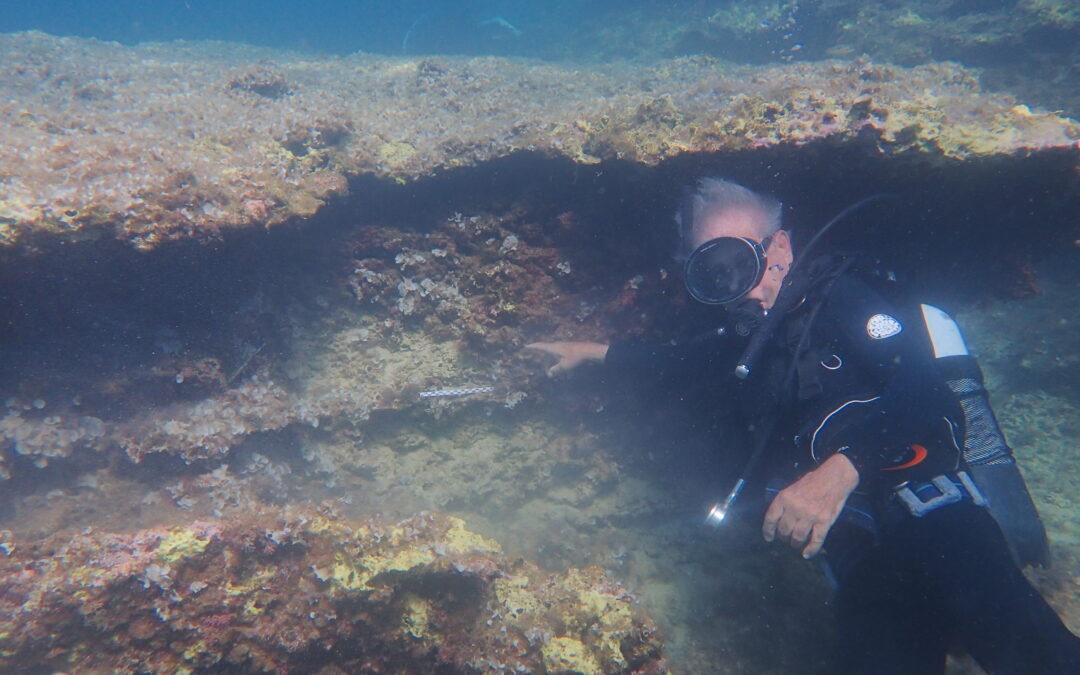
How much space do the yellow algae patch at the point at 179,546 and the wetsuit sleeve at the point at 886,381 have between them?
3540mm

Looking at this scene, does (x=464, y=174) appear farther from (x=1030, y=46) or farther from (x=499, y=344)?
(x=1030, y=46)

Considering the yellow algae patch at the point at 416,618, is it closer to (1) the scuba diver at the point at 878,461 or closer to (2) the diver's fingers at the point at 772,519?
(1) the scuba diver at the point at 878,461

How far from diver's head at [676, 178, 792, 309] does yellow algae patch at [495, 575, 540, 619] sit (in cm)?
223

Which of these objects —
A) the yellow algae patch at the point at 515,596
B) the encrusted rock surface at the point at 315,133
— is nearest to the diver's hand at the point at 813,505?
the yellow algae patch at the point at 515,596

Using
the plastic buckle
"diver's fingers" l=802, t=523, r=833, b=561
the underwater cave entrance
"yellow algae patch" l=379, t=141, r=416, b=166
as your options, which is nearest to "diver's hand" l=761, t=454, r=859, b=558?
"diver's fingers" l=802, t=523, r=833, b=561

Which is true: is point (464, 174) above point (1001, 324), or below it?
above

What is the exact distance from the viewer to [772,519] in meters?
2.65

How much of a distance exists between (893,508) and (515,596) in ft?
7.35

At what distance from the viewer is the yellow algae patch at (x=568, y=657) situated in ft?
8.32

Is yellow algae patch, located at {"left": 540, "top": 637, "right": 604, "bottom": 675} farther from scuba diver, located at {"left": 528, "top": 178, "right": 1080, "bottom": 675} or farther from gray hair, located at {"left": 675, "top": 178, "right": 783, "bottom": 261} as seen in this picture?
gray hair, located at {"left": 675, "top": 178, "right": 783, "bottom": 261}

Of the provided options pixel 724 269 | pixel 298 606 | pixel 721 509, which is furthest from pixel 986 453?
pixel 298 606

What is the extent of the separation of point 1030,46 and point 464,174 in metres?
12.2

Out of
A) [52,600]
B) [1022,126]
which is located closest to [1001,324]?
[1022,126]

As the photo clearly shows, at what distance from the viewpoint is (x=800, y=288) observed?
3.12 m
